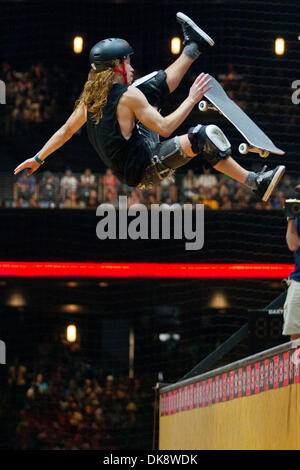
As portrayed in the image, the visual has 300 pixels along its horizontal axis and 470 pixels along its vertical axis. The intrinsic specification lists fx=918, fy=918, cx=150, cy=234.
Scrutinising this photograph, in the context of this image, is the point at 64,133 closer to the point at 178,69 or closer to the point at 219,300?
the point at 178,69

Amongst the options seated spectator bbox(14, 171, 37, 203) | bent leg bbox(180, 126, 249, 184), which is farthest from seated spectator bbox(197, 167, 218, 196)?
bent leg bbox(180, 126, 249, 184)

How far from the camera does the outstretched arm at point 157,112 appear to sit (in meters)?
5.18

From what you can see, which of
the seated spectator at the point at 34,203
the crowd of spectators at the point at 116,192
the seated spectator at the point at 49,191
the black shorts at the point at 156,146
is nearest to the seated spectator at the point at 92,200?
the crowd of spectators at the point at 116,192

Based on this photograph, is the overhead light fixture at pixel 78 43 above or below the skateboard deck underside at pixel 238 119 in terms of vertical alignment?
above

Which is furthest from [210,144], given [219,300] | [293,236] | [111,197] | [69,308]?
[69,308]

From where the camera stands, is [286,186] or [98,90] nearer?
[98,90]

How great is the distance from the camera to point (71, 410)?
16.1m

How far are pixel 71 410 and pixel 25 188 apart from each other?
407 centimetres

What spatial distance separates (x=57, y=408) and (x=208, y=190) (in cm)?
478

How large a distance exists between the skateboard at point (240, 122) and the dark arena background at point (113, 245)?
9984mm

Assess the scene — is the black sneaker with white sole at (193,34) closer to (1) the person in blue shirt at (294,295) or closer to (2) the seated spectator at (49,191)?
(1) the person in blue shirt at (294,295)

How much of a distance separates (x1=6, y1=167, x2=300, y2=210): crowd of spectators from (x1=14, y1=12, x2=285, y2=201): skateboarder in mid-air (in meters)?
10.7

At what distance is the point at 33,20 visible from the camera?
59.8 ft

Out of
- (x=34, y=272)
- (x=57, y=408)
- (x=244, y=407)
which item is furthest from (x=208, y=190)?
(x=244, y=407)
